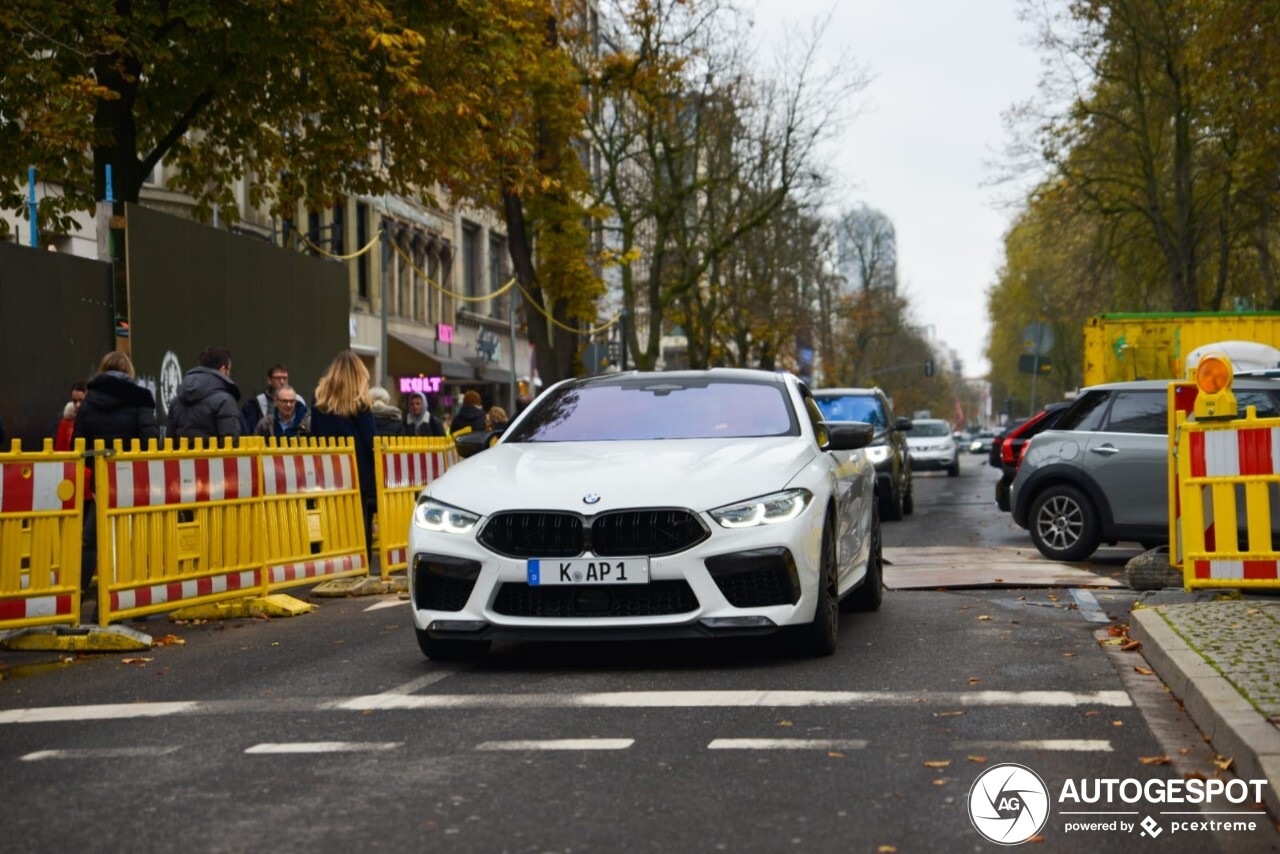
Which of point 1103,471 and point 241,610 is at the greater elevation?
point 1103,471

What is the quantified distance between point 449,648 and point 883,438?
51.4ft

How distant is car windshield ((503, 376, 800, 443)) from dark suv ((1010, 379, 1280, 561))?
Result: 6.42 meters

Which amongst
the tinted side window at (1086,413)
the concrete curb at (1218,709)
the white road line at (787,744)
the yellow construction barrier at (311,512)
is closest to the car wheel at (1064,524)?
the tinted side window at (1086,413)

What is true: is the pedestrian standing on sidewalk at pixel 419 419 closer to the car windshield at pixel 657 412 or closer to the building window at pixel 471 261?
the car windshield at pixel 657 412

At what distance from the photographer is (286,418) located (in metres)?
16.5

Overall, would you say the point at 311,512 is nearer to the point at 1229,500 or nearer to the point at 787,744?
the point at 1229,500

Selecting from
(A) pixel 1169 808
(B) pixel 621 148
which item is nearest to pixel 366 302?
(B) pixel 621 148

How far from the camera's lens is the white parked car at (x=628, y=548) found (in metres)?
8.33

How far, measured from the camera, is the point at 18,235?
1029 inches

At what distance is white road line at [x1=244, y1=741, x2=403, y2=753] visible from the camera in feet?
21.4

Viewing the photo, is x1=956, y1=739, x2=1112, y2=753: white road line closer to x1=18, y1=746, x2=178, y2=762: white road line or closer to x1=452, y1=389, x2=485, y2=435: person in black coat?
x1=18, y1=746, x2=178, y2=762: white road line

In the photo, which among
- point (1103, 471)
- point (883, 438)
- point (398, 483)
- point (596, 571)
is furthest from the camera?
point (883, 438)

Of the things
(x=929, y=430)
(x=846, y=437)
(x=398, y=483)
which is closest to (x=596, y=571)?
(x=846, y=437)

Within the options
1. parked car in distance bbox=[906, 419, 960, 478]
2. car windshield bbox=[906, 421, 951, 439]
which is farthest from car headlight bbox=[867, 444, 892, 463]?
car windshield bbox=[906, 421, 951, 439]
